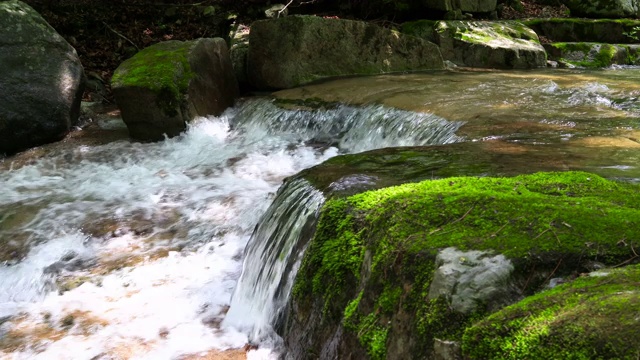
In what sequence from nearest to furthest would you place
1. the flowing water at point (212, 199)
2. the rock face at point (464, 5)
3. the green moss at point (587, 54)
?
the flowing water at point (212, 199), the green moss at point (587, 54), the rock face at point (464, 5)

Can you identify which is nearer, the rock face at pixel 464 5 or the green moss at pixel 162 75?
the green moss at pixel 162 75

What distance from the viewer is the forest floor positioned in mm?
11633

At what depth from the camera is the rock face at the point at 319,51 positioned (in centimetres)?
923

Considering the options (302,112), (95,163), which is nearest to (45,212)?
(95,163)

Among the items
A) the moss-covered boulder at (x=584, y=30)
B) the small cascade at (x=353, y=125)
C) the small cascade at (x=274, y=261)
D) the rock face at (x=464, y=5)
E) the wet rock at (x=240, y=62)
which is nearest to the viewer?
the small cascade at (x=274, y=261)

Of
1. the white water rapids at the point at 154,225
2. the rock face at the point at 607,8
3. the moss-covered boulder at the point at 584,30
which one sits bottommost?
the white water rapids at the point at 154,225

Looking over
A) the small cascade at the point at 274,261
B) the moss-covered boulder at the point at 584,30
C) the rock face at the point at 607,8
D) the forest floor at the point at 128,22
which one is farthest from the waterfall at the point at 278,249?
the rock face at the point at 607,8

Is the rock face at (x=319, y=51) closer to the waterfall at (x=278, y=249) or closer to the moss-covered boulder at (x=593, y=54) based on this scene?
the waterfall at (x=278, y=249)

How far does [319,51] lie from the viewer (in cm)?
936

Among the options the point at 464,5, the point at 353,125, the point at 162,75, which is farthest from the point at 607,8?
the point at 162,75

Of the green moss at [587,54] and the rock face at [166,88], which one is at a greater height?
the rock face at [166,88]

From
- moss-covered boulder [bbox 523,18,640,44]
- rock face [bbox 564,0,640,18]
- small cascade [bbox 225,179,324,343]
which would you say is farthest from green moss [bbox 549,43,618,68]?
small cascade [bbox 225,179,324,343]

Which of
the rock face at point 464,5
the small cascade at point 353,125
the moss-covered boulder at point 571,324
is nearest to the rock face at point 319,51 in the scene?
the small cascade at point 353,125

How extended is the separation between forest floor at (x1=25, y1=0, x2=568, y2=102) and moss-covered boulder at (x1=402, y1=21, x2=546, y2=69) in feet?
5.15
